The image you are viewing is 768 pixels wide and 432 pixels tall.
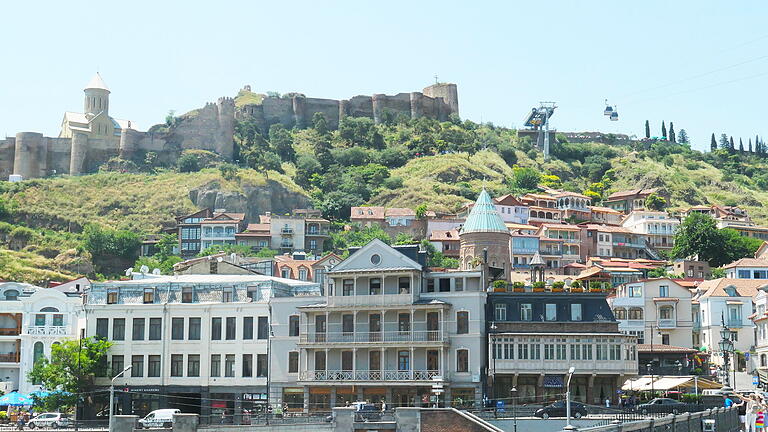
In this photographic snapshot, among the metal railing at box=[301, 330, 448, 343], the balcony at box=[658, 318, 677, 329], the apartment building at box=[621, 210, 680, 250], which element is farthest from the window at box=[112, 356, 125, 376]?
the apartment building at box=[621, 210, 680, 250]

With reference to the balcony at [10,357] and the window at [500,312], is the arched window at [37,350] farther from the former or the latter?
the window at [500,312]

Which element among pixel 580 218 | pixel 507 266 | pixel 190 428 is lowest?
pixel 190 428

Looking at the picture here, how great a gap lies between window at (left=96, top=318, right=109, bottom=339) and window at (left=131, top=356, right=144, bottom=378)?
2.14m

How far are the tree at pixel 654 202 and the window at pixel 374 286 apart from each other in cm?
10149

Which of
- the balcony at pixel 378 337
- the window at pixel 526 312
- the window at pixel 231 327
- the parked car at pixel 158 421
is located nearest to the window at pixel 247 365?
the window at pixel 231 327

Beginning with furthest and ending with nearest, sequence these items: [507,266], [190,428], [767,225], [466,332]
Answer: [767,225] < [507,266] < [466,332] < [190,428]

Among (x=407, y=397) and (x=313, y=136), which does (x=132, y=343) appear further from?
(x=313, y=136)

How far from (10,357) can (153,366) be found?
1029cm

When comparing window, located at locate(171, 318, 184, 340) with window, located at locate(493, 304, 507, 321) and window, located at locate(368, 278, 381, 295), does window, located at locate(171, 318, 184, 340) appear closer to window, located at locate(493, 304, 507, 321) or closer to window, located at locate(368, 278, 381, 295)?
window, located at locate(368, 278, 381, 295)

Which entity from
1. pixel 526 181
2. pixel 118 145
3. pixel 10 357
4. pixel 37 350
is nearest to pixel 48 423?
pixel 37 350

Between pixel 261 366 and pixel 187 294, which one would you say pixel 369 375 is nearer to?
pixel 261 366

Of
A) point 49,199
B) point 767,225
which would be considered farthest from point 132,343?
point 767,225

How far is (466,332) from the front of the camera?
195 feet

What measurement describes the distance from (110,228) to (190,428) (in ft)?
299
